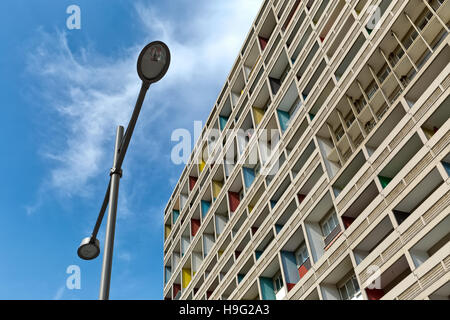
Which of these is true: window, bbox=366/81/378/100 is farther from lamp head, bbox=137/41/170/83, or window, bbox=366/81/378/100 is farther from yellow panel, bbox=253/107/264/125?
lamp head, bbox=137/41/170/83

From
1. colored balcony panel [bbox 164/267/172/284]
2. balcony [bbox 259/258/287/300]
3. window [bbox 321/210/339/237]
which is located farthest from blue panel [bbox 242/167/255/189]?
colored balcony panel [bbox 164/267/172/284]

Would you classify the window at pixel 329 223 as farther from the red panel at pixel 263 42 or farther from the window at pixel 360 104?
the red panel at pixel 263 42

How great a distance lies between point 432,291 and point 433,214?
2517mm

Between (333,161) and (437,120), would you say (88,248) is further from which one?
(333,161)

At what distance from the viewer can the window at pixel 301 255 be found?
2383 centimetres

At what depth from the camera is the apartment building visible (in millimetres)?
15961

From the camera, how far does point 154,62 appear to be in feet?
27.0

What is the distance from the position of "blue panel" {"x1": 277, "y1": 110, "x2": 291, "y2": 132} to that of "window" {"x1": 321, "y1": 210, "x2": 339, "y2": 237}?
7.45 meters

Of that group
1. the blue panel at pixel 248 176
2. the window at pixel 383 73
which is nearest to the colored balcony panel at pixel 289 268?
the blue panel at pixel 248 176

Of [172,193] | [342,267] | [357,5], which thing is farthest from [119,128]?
[172,193]

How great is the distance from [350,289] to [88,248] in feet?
45.4

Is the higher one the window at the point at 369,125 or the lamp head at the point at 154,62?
the window at the point at 369,125

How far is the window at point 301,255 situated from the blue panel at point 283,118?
7.70 meters

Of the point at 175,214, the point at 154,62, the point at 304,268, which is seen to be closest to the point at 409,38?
the point at 304,268
